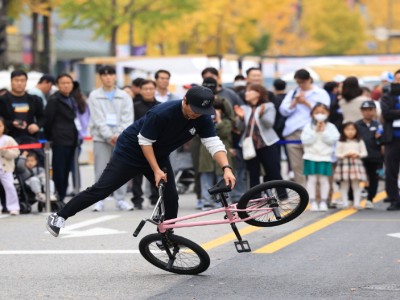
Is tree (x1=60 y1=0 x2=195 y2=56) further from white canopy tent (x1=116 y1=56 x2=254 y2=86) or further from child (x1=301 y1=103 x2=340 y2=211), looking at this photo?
child (x1=301 y1=103 x2=340 y2=211)

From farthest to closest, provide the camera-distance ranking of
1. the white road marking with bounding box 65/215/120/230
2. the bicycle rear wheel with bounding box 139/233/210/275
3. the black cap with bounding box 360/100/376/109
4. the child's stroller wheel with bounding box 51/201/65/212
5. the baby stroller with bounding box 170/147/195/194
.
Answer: the baby stroller with bounding box 170/147/195/194 < the black cap with bounding box 360/100/376/109 < the child's stroller wheel with bounding box 51/201/65/212 < the white road marking with bounding box 65/215/120/230 < the bicycle rear wheel with bounding box 139/233/210/275

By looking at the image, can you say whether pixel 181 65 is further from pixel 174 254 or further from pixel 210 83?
pixel 174 254

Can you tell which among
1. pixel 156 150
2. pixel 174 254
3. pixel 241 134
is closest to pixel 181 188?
pixel 241 134

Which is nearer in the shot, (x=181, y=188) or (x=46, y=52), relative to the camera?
(x=181, y=188)

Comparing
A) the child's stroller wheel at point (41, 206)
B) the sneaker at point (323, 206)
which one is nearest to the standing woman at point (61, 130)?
the child's stroller wheel at point (41, 206)

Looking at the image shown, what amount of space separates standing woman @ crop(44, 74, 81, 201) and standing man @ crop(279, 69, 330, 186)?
2.81 metres

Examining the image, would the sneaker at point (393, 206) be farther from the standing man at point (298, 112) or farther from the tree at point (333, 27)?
the tree at point (333, 27)

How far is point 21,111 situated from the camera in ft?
53.5

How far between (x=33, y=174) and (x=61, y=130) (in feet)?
2.26

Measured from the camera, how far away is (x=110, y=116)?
52.1 feet

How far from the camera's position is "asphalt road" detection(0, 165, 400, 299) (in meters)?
9.02

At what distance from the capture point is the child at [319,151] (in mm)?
15789

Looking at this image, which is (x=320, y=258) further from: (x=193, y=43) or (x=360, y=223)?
(x=193, y=43)

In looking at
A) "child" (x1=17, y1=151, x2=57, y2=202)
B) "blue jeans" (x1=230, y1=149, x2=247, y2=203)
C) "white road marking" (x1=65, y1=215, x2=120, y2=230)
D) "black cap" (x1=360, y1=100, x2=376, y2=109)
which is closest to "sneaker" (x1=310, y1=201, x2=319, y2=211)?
"blue jeans" (x1=230, y1=149, x2=247, y2=203)
